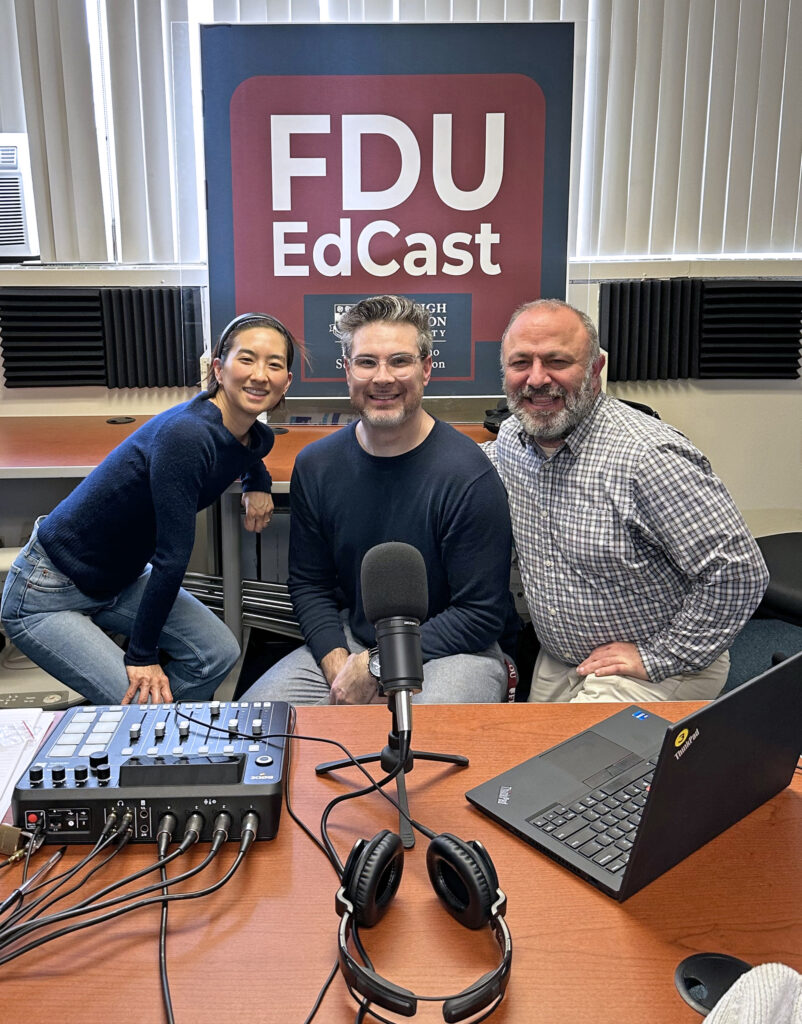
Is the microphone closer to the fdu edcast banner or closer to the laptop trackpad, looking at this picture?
the laptop trackpad

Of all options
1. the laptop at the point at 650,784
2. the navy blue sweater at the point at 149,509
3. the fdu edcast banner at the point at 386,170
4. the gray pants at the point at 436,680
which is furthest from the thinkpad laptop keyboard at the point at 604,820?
the fdu edcast banner at the point at 386,170

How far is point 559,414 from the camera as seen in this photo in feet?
6.55

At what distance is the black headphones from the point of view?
867 mm

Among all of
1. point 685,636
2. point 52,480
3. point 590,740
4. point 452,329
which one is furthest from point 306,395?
point 590,740

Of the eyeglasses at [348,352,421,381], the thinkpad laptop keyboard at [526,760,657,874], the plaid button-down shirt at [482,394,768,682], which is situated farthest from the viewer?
the eyeglasses at [348,352,421,381]

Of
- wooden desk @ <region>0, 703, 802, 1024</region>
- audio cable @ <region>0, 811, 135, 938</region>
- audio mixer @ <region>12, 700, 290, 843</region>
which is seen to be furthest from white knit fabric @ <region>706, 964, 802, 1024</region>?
audio cable @ <region>0, 811, 135, 938</region>

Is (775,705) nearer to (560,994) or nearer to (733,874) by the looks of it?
(733,874)

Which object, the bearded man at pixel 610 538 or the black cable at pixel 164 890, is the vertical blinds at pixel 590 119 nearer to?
the bearded man at pixel 610 538

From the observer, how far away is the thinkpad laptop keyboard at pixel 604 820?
1.09m

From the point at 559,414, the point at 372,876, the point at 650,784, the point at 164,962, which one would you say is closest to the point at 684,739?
the point at 650,784

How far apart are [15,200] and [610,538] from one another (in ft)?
7.58

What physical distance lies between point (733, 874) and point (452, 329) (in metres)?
2.31

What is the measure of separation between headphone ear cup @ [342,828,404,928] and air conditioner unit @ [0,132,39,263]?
9.02ft

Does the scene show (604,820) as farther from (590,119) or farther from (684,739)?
(590,119)
